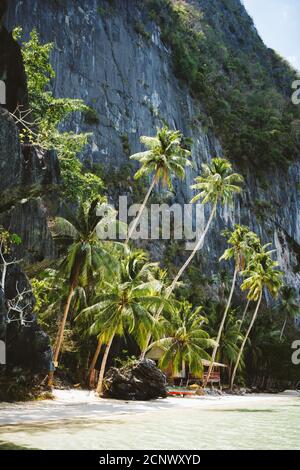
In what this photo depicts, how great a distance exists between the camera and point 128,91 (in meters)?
53.1

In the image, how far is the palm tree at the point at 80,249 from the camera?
23.8 m

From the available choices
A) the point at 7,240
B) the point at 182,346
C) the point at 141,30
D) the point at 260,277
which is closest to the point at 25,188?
the point at 7,240

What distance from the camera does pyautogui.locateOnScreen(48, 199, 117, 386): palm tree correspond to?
23.8m

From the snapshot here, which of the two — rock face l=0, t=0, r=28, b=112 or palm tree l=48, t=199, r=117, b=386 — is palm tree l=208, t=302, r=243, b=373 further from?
rock face l=0, t=0, r=28, b=112

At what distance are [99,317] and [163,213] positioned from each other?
2813cm

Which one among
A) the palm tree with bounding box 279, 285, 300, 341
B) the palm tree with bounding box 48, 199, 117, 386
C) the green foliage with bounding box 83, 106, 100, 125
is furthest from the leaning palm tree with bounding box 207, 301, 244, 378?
the green foliage with bounding box 83, 106, 100, 125

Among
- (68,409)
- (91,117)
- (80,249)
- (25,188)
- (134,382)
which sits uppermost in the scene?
(91,117)

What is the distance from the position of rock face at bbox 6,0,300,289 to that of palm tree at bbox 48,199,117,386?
2240 cm

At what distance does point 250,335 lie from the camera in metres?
50.8

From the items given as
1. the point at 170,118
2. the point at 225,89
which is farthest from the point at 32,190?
the point at 225,89

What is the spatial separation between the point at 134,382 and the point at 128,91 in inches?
1498

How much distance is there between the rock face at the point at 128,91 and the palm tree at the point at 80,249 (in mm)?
22395

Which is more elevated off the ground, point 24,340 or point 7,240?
point 7,240

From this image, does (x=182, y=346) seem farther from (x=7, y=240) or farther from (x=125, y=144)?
(x=125, y=144)
